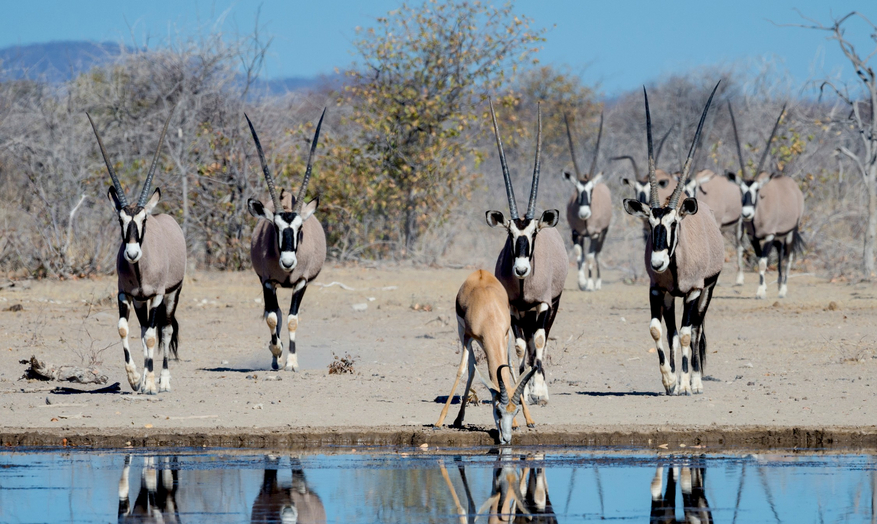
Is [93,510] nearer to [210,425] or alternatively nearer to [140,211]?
[210,425]

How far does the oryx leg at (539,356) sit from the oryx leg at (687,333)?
109cm

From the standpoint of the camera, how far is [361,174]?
70.0ft

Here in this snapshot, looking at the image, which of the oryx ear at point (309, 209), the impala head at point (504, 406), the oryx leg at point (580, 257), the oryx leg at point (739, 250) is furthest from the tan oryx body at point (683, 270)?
the oryx leg at point (739, 250)

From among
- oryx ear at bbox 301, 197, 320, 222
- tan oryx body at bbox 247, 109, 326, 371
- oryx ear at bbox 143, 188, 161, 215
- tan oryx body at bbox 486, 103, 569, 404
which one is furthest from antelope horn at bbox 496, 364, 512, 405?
oryx ear at bbox 301, 197, 320, 222

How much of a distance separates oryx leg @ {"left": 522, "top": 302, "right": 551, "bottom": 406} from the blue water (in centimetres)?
166

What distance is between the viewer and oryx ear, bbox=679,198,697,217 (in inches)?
363

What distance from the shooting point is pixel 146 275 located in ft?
31.7

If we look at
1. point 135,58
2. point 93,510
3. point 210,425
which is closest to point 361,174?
point 135,58

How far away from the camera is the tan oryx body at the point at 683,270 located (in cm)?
906

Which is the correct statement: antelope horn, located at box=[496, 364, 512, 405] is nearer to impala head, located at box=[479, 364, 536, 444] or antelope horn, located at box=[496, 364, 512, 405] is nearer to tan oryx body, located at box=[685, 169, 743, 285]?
impala head, located at box=[479, 364, 536, 444]

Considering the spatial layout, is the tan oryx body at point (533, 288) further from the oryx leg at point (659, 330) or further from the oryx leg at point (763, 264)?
the oryx leg at point (763, 264)

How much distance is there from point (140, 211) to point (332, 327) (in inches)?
210

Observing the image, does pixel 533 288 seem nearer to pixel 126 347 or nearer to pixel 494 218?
pixel 494 218

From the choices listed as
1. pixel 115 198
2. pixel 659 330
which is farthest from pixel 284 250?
pixel 659 330
